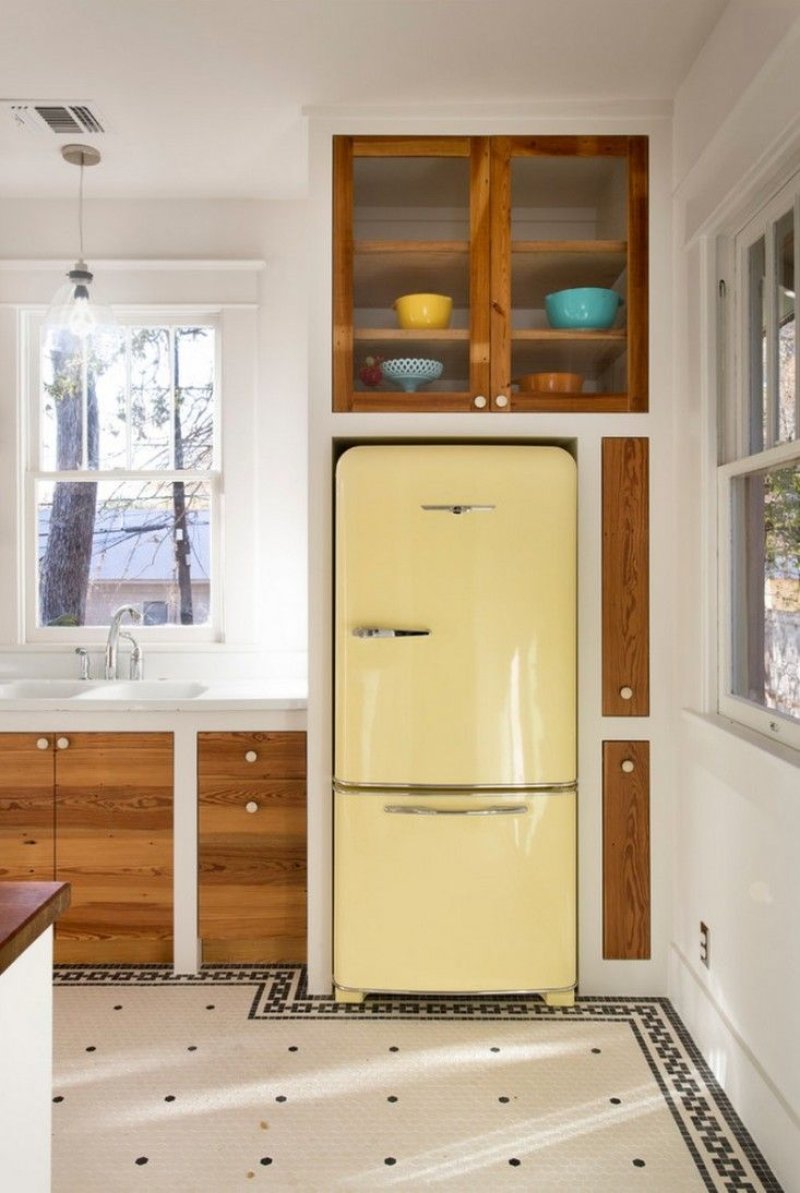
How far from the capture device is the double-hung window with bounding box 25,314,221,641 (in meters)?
3.40

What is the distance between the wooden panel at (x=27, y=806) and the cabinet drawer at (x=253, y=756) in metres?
0.49

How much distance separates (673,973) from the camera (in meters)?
2.62

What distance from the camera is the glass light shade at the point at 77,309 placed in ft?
9.78

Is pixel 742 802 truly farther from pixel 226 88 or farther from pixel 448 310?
pixel 226 88

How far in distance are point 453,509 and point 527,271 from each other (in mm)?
737

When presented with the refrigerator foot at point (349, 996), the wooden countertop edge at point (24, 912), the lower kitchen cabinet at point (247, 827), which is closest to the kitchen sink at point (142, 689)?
the lower kitchen cabinet at point (247, 827)

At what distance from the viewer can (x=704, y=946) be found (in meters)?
2.41

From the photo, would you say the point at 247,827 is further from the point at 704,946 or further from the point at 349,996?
the point at 704,946

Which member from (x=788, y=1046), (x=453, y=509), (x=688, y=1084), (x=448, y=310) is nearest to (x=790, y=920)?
(x=788, y=1046)

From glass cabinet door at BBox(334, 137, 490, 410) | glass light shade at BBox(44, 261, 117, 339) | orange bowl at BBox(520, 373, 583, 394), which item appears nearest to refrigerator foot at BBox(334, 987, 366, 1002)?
glass cabinet door at BBox(334, 137, 490, 410)

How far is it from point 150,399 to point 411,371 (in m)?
1.20

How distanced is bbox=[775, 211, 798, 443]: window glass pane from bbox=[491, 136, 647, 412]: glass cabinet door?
56 cm

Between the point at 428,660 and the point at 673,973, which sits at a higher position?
the point at 428,660

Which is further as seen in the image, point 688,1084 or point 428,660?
point 428,660
